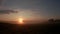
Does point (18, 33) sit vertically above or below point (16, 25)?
below

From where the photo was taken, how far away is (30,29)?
24.6 metres

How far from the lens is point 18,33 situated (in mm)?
23453

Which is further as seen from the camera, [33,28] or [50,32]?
[33,28]

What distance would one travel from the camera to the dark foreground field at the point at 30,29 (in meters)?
23.5

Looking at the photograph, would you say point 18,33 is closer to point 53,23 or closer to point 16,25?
point 16,25

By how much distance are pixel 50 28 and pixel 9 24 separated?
5165mm

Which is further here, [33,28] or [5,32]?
[33,28]

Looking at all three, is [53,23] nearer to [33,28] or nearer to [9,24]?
[33,28]

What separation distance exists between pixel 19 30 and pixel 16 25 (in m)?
1.56

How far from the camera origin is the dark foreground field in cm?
2347

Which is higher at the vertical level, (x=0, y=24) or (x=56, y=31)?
(x=0, y=24)

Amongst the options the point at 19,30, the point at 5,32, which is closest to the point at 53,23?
the point at 19,30

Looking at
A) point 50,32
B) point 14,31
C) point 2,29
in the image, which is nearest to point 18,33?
point 14,31

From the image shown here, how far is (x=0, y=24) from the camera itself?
25.4 meters
